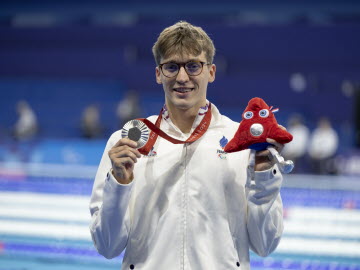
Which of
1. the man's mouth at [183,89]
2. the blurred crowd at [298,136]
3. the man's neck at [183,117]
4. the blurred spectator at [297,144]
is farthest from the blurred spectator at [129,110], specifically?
the man's mouth at [183,89]

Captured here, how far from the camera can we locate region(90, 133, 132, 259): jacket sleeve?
157 cm

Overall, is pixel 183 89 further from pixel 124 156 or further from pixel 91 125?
pixel 91 125

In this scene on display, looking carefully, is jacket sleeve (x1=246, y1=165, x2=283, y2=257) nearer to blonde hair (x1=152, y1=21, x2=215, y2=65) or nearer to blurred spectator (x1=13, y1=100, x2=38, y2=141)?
blonde hair (x1=152, y1=21, x2=215, y2=65)

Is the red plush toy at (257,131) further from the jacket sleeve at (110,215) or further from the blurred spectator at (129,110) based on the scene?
the blurred spectator at (129,110)

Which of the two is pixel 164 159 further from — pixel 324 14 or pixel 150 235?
pixel 324 14

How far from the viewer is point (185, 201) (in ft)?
5.51

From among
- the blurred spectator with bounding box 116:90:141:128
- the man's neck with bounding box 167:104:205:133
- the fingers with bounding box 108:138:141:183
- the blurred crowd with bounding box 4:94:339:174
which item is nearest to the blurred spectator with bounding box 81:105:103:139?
the blurred crowd with bounding box 4:94:339:174

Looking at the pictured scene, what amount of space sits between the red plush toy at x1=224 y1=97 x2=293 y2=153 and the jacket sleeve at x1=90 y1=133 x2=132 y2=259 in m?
0.37

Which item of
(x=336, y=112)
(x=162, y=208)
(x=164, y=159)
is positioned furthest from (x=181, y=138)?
(x=336, y=112)

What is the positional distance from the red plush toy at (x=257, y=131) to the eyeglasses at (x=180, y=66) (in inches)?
8.7

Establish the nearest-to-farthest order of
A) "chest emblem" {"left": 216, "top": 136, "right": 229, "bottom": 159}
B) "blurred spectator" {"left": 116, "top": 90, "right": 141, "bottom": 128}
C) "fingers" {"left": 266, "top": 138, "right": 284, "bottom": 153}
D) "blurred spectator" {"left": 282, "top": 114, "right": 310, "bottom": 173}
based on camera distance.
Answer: "fingers" {"left": 266, "top": 138, "right": 284, "bottom": 153} < "chest emblem" {"left": 216, "top": 136, "right": 229, "bottom": 159} < "blurred spectator" {"left": 282, "top": 114, "right": 310, "bottom": 173} < "blurred spectator" {"left": 116, "top": 90, "right": 141, "bottom": 128}

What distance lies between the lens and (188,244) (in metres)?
1.65

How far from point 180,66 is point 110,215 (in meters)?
0.53

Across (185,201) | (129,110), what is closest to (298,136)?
(129,110)
